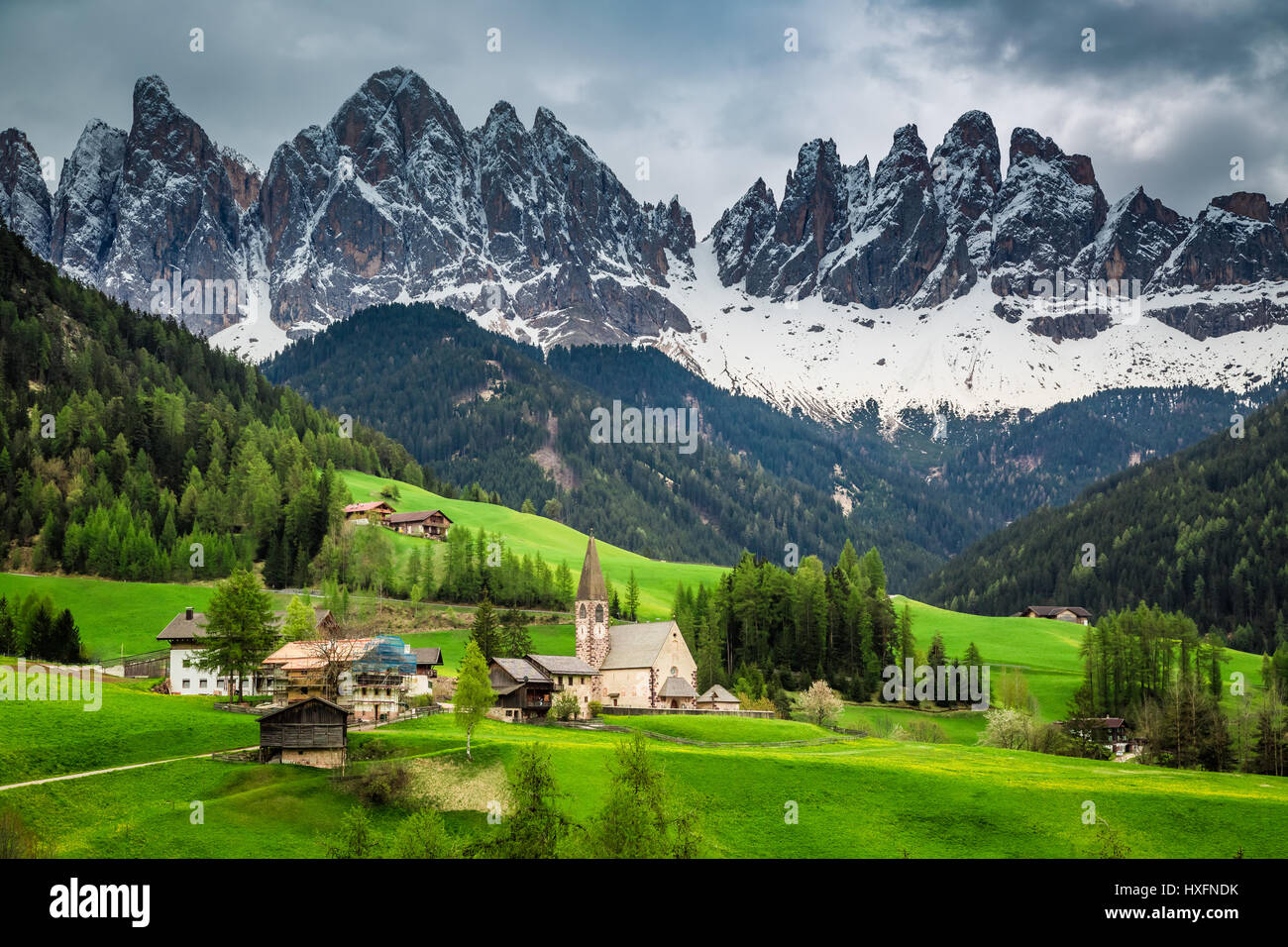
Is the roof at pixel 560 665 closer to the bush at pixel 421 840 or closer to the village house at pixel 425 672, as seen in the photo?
the village house at pixel 425 672

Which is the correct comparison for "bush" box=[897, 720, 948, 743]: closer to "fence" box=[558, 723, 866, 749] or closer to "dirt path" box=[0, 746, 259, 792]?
"fence" box=[558, 723, 866, 749]

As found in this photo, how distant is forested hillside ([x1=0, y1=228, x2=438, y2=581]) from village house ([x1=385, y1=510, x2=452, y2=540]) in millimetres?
12715

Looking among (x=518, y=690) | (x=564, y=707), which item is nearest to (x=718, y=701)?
(x=564, y=707)

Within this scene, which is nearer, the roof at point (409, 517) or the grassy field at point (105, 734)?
the grassy field at point (105, 734)

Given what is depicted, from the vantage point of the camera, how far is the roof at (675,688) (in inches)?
4269

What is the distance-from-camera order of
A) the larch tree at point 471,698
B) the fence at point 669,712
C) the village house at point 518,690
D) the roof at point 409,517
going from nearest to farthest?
1. the larch tree at point 471,698
2. the village house at point 518,690
3. the fence at point 669,712
4. the roof at point 409,517

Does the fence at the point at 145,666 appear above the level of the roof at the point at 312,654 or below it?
below

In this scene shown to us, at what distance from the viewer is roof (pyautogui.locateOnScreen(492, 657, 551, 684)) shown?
9900 cm

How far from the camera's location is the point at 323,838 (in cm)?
5847

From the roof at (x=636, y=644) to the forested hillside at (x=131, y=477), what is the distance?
196 feet

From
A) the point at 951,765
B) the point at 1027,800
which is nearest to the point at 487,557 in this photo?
the point at 951,765

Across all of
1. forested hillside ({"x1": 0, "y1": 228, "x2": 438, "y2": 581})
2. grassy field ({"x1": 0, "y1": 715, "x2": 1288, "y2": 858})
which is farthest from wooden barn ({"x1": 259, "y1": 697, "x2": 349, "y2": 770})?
forested hillside ({"x1": 0, "y1": 228, "x2": 438, "y2": 581})

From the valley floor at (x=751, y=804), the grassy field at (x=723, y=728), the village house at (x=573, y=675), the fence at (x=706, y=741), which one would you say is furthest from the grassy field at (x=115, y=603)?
the valley floor at (x=751, y=804)

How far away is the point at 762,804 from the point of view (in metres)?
70.1
